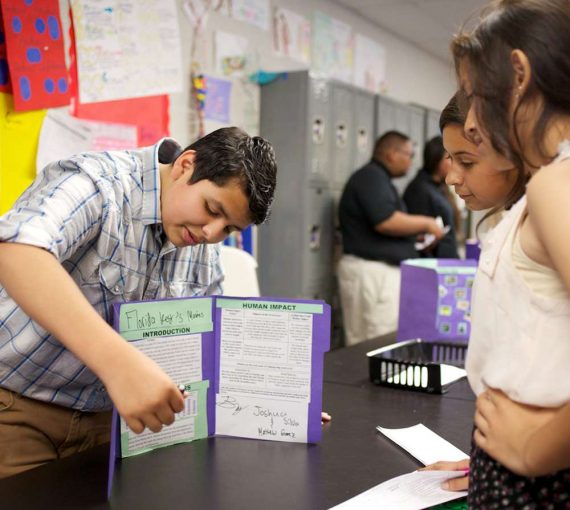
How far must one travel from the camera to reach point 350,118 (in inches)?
163

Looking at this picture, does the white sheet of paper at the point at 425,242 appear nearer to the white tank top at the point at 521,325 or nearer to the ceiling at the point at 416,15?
the ceiling at the point at 416,15

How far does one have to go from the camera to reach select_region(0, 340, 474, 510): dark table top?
0.95m

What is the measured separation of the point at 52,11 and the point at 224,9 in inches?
48.6

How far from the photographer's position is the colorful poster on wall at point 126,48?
2713mm

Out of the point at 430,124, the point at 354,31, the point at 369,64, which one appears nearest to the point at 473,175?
the point at 354,31

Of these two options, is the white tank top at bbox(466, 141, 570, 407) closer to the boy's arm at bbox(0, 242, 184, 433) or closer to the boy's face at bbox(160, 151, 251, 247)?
the boy's arm at bbox(0, 242, 184, 433)

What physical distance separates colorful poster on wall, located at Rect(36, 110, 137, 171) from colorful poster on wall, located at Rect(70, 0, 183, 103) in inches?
4.6

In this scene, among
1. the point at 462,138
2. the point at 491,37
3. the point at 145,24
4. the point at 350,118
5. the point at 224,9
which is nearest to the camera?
the point at 491,37

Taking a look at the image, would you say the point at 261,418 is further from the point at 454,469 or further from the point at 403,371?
the point at 403,371

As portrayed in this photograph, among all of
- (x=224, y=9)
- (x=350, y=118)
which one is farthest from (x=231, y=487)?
(x=350, y=118)

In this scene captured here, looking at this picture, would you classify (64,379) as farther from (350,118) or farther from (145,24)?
(350,118)

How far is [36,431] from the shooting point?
4.15 feet

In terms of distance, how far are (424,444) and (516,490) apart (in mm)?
466

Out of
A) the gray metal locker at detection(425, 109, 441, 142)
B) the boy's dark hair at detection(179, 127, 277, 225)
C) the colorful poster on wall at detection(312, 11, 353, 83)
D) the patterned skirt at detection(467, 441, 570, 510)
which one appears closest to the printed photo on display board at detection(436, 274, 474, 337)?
the boy's dark hair at detection(179, 127, 277, 225)
